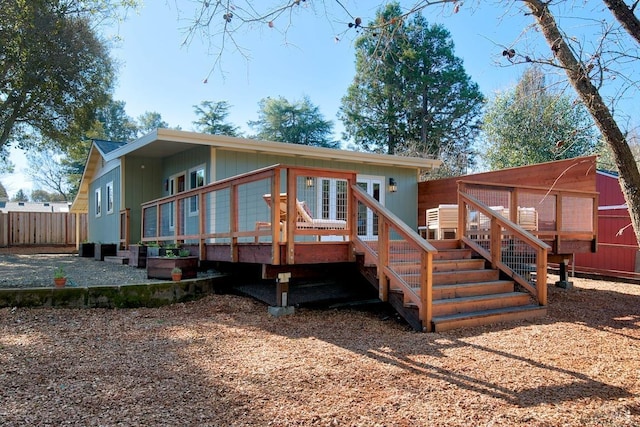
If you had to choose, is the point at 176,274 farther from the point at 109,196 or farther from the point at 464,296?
the point at 109,196

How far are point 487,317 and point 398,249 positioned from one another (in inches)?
52.7

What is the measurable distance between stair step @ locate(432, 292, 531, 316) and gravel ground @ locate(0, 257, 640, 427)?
373 millimetres

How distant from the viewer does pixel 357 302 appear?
6473 millimetres

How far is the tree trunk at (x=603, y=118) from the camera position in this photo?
9.64ft

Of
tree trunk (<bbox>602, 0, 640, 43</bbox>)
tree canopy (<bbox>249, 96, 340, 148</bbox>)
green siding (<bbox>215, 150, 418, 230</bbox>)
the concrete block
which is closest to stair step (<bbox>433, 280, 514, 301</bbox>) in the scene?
the concrete block

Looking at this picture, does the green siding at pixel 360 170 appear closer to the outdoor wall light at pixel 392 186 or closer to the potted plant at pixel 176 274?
the outdoor wall light at pixel 392 186

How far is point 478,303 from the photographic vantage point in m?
5.49

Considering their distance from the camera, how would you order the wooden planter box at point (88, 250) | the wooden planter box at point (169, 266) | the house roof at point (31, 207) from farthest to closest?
the house roof at point (31, 207) → the wooden planter box at point (88, 250) → the wooden planter box at point (169, 266)

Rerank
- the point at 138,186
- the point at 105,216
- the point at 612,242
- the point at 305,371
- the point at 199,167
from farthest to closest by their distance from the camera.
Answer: the point at 105,216
the point at 138,186
the point at 612,242
the point at 199,167
the point at 305,371

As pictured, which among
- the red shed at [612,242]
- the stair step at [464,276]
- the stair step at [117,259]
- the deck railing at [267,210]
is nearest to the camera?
the deck railing at [267,210]

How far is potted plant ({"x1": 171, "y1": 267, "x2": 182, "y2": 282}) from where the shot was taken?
21.1 feet

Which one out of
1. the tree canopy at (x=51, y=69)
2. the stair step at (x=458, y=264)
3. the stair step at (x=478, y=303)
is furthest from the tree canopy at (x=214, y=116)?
the stair step at (x=478, y=303)

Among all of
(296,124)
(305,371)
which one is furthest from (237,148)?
(296,124)

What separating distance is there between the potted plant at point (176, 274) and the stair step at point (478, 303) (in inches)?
140
